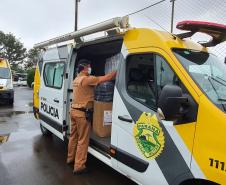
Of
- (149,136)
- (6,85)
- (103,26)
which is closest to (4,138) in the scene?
(103,26)

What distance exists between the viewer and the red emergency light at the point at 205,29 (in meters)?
3.28

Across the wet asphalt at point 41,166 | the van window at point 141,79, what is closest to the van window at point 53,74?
the wet asphalt at point 41,166

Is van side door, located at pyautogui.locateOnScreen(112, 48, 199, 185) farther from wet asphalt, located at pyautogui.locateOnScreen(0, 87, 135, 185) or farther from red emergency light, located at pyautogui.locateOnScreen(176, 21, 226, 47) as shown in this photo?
wet asphalt, located at pyautogui.locateOnScreen(0, 87, 135, 185)

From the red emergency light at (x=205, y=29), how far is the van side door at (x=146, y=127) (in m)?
0.42

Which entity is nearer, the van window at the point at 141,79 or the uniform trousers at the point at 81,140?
the van window at the point at 141,79

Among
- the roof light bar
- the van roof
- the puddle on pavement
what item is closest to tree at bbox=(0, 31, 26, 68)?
the puddle on pavement

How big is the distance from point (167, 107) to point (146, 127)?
805 millimetres

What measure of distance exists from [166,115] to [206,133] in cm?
42

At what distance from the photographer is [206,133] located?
2709mm

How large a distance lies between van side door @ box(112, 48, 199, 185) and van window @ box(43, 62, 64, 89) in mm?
2349

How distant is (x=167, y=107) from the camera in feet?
8.63

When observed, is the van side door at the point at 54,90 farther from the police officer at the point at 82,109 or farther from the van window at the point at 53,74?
the police officer at the point at 82,109

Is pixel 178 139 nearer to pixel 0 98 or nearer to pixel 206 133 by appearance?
pixel 206 133

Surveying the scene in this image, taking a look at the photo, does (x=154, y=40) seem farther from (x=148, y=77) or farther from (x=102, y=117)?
(x=102, y=117)
